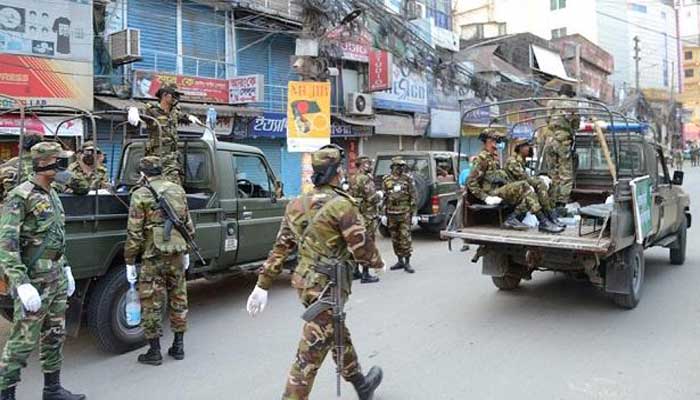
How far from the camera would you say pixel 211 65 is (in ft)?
51.3

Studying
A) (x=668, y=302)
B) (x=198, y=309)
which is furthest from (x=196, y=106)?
(x=668, y=302)

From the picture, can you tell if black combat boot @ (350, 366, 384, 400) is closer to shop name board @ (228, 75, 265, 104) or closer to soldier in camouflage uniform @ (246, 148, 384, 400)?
soldier in camouflage uniform @ (246, 148, 384, 400)

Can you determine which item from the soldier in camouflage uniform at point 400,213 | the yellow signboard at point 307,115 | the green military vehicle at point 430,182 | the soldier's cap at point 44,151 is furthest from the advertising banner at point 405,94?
the soldier's cap at point 44,151

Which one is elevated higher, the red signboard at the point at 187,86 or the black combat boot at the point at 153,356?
the red signboard at the point at 187,86

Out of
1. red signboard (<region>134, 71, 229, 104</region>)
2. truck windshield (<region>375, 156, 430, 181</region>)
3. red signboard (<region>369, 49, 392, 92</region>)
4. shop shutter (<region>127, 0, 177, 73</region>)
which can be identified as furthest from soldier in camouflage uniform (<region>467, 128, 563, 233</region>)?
red signboard (<region>369, 49, 392, 92</region>)

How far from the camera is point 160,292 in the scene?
4930mm

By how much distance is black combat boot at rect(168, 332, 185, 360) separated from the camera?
194 inches

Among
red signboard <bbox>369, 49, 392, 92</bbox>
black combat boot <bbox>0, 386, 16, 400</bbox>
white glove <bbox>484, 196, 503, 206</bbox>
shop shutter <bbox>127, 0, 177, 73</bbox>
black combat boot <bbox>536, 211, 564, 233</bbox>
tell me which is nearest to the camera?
black combat boot <bbox>0, 386, 16, 400</bbox>

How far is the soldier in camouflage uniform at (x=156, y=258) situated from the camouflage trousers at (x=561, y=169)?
4736mm

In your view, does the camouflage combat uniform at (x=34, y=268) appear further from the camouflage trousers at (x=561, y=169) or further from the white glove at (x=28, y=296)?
the camouflage trousers at (x=561, y=169)

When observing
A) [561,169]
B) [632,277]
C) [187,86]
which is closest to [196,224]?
[632,277]

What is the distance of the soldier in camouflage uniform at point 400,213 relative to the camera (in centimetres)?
866

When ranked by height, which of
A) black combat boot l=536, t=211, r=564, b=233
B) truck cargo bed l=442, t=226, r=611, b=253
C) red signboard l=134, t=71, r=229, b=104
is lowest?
truck cargo bed l=442, t=226, r=611, b=253

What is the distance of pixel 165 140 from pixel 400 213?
385 centimetres
